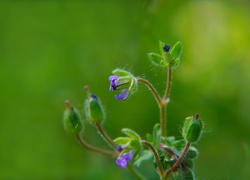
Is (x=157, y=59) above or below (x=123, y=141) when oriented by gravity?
above

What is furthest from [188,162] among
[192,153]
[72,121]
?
[72,121]

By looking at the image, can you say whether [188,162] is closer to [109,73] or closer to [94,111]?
[94,111]

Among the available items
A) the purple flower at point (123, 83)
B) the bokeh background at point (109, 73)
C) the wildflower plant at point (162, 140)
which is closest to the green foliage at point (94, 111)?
the wildflower plant at point (162, 140)

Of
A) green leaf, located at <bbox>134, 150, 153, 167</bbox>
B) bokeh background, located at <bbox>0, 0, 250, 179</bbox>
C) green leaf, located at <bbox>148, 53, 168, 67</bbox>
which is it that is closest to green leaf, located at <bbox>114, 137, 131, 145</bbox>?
green leaf, located at <bbox>134, 150, 153, 167</bbox>

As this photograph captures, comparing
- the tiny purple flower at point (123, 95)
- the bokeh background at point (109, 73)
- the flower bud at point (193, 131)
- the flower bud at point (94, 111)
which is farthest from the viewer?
the bokeh background at point (109, 73)

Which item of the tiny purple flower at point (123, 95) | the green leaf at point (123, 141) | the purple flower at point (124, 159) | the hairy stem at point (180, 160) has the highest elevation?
the tiny purple flower at point (123, 95)

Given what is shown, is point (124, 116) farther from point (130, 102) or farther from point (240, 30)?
point (240, 30)

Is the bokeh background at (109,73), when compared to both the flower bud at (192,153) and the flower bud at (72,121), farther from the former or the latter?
the flower bud at (192,153)

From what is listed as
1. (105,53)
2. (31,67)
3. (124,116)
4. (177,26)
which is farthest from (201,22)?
(31,67)
